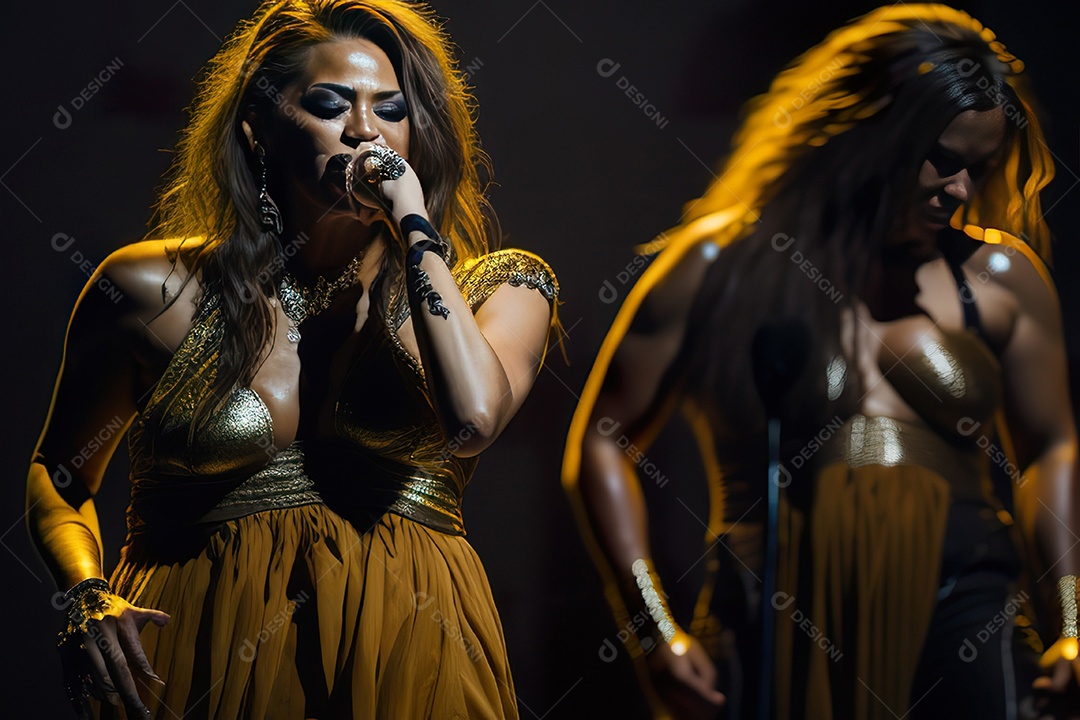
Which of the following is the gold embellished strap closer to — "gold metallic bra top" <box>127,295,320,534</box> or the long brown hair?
the long brown hair

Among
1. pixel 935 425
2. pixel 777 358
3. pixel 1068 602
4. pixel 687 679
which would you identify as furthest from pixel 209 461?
pixel 1068 602

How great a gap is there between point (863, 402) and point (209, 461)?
1.14 meters

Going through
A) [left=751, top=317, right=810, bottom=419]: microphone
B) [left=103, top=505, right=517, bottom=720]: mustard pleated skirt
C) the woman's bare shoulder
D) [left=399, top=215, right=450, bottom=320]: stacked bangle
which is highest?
the woman's bare shoulder

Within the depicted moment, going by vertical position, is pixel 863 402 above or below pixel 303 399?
below

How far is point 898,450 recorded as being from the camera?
6.97ft

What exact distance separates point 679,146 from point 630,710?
1051mm

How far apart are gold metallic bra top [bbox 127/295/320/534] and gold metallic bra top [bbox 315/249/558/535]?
0.06 m

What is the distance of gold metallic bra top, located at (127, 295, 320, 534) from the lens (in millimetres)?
2100

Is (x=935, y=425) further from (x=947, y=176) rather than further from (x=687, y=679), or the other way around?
(x=687, y=679)

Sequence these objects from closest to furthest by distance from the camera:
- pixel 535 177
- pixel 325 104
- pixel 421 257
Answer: pixel 421 257
pixel 325 104
pixel 535 177

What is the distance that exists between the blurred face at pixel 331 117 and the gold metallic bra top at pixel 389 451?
304mm

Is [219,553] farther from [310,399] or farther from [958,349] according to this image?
[958,349]

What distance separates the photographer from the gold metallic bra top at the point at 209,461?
2.10 meters

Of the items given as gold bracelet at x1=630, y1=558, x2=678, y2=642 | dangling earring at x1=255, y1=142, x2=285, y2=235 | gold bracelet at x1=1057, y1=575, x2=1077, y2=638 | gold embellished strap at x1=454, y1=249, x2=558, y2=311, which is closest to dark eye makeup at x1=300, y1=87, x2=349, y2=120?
dangling earring at x1=255, y1=142, x2=285, y2=235
